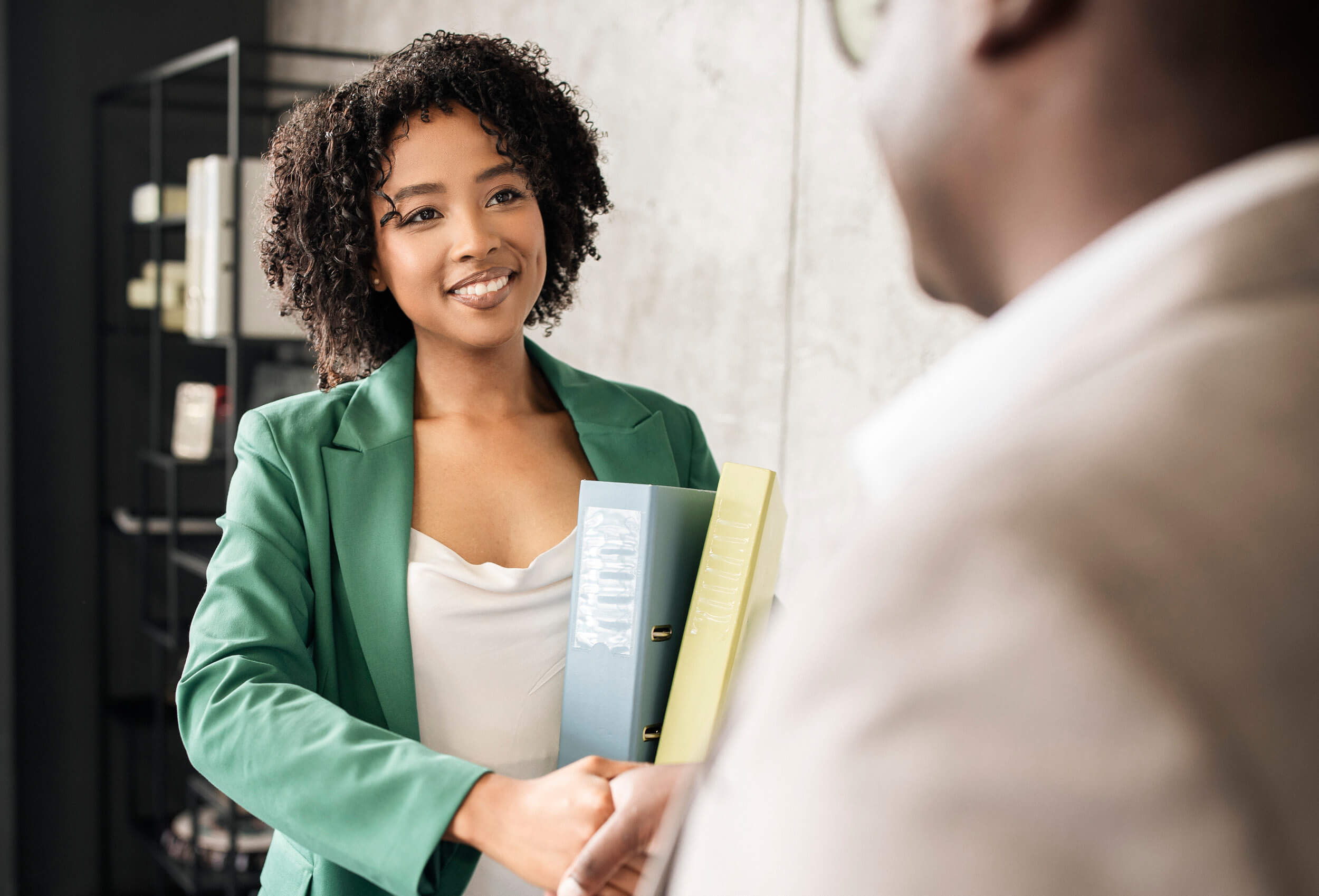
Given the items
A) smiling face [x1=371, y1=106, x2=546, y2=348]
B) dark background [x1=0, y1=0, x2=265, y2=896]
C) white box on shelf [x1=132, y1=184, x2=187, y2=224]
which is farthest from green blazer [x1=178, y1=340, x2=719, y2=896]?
dark background [x1=0, y1=0, x2=265, y2=896]

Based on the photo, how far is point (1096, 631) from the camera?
24cm

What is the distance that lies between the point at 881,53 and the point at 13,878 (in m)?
4.39

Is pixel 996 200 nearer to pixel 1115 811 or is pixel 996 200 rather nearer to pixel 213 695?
pixel 1115 811

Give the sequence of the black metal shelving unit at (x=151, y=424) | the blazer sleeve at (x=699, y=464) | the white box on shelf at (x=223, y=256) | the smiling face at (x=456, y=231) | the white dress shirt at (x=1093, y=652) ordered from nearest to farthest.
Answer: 1. the white dress shirt at (x=1093, y=652)
2. the smiling face at (x=456, y=231)
3. the blazer sleeve at (x=699, y=464)
4. the white box on shelf at (x=223, y=256)
5. the black metal shelving unit at (x=151, y=424)

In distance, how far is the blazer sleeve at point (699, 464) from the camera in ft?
4.31

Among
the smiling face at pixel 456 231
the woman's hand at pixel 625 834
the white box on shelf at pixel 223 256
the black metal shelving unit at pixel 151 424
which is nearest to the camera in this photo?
the woman's hand at pixel 625 834

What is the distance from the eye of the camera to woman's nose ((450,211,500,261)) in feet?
3.78

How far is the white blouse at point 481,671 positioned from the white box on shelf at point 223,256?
6.95ft

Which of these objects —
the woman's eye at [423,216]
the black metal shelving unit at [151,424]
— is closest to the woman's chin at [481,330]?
the woman's eye at [423,216]

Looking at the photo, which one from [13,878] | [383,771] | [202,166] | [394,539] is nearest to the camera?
[383,771]

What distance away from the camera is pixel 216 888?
3.49 meters

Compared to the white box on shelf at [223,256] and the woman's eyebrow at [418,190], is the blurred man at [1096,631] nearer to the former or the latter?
the woman's eyebrow at [418,190]

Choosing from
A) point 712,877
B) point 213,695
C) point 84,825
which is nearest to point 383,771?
point 213,695

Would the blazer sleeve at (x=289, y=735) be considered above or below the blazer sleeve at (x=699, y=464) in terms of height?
below
